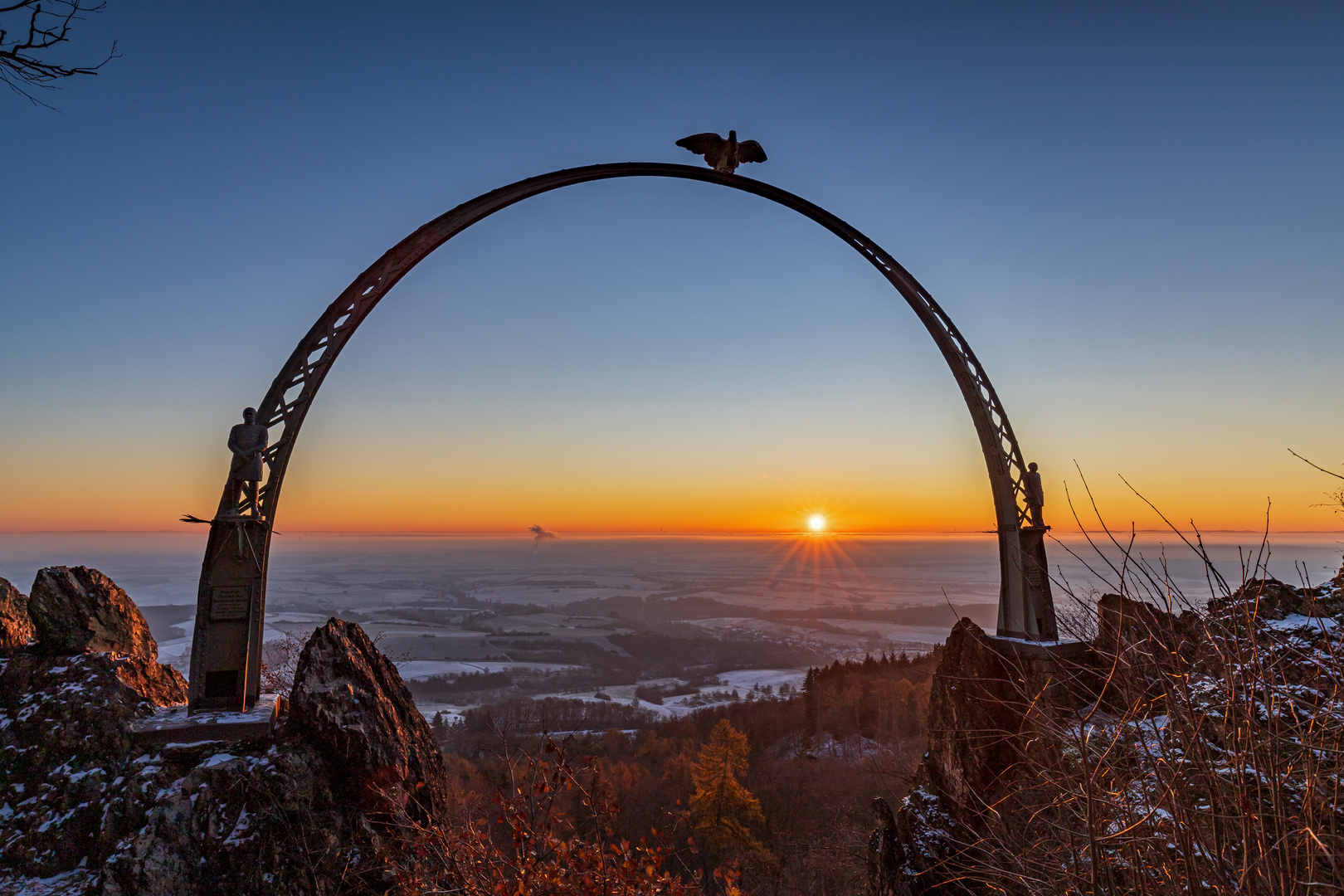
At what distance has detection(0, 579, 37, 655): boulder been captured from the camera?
25.3 ft

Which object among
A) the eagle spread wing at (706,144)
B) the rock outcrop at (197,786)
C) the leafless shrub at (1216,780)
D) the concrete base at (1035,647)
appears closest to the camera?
the leafless shrub at (1216,780)

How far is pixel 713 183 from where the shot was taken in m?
10.0

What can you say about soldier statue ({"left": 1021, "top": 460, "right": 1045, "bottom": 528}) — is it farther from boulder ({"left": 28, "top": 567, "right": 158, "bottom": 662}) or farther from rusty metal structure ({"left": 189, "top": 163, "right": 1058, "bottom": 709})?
boulder ({"left": 28, "top": 567, "right": 158, "bottom": 662})

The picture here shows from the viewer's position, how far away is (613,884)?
7207mm

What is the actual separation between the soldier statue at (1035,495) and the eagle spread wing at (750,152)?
662 cm

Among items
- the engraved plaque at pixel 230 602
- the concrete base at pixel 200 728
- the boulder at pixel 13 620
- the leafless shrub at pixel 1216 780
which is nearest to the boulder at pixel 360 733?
the concrete base at pixel 200 728

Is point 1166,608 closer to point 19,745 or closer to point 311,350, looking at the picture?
point 311,350

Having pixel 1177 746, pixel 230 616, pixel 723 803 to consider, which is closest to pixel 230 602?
pixel 230 616

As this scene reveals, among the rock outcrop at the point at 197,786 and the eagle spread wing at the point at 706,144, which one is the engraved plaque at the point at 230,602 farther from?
the eagle spread wing at the point at 706,144

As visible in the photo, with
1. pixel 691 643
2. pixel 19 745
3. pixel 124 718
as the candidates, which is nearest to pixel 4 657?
pixel 19 745

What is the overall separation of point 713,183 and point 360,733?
8.93 metres

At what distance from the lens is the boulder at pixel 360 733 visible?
21.6 ft

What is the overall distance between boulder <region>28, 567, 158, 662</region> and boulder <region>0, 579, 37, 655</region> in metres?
0.29

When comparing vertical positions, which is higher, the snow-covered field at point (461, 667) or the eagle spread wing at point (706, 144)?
the eagle spread wing at point (706, 144)
